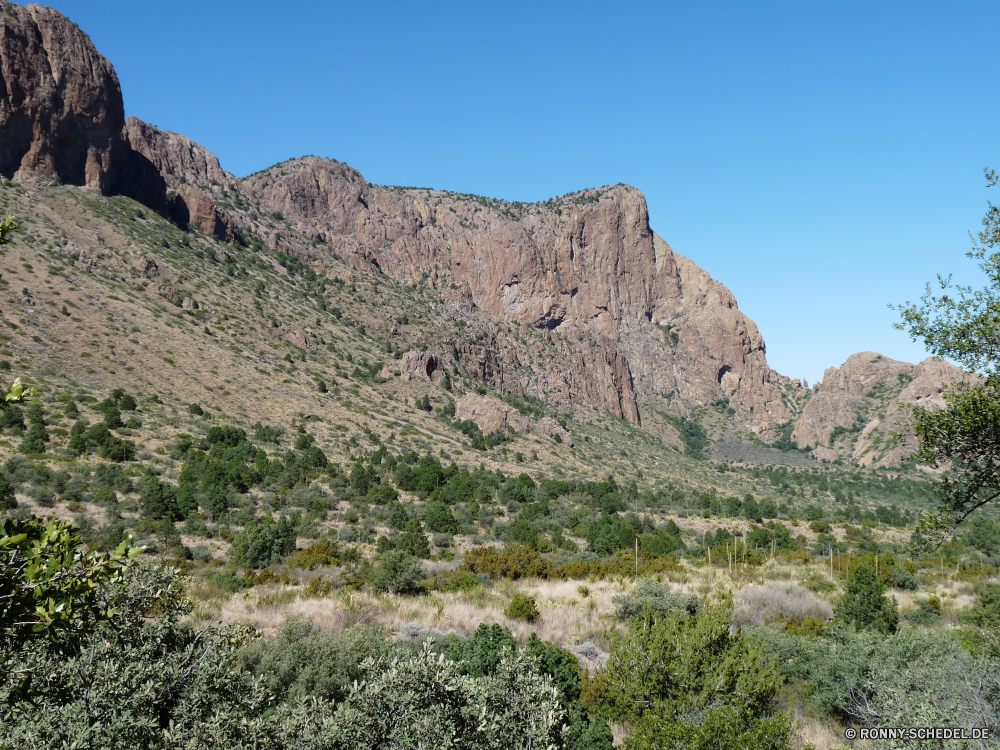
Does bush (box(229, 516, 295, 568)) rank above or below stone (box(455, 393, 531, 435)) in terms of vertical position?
below

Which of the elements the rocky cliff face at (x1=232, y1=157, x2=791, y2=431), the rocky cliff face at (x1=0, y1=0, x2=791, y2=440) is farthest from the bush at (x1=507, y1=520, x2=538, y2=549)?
the rocky cliff face at (x1=232, y1=157, x2=791, y2=431)

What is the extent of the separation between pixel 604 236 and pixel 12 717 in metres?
137

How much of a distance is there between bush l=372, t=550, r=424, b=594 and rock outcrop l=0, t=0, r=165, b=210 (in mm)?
58766

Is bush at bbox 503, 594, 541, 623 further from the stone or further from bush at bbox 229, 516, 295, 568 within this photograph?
the stone

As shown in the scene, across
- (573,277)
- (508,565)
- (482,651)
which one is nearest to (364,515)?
(508,565)

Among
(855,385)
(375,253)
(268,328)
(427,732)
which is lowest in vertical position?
(427,732)

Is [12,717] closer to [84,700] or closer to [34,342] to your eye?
[84,700]

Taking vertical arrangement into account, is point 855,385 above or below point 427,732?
above

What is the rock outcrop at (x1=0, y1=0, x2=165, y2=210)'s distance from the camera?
171ft

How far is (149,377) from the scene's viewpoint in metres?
39.3

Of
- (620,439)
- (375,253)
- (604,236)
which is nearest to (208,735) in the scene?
(620,439)

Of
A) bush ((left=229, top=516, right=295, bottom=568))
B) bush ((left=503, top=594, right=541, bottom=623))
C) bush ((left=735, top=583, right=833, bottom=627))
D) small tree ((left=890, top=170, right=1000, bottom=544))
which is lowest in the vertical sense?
bush ((left=229, top=516, right=295, bottom=568))

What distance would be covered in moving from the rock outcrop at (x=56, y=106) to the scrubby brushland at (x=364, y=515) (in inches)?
11.5

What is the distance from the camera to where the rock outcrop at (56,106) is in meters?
52.2
